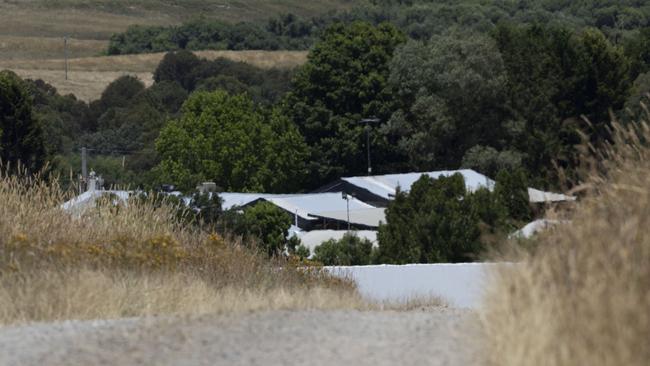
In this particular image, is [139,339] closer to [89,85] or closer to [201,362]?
[201,362]

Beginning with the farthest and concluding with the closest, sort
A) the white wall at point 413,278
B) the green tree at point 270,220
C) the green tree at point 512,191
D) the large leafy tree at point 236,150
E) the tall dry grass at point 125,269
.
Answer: the large leafy tree at point 236,150 → the green tree at point 270,220 → the green tree at point 512,191 → the white wall at point 413,278 → the tall dry grass at point 125,269

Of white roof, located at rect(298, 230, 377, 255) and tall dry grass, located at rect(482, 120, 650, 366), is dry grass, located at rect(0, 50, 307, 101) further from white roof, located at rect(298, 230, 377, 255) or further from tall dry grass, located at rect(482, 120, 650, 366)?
tall dry grass, located at rect(482, 120, 650, 366)

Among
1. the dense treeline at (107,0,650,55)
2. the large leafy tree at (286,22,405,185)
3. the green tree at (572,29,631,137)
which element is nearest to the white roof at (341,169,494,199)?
the large leafy tree at (286,22,405,185)

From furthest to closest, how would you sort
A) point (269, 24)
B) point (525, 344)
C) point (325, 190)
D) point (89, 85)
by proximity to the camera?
1. point (269, 24)
2. point (89, 85)
3. point (325, 190)
4. point (525, 344)

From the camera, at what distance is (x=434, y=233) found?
36.2 meters

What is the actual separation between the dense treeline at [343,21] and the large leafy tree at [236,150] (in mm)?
73307

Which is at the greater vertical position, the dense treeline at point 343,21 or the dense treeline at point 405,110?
the dense treeline at point 343,21

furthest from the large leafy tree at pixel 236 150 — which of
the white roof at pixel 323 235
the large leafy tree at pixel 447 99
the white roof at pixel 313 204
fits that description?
the white roof at pixel 323 235

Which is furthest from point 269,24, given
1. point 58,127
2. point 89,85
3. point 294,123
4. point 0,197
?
point 0,197

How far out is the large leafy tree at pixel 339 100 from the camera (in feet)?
246

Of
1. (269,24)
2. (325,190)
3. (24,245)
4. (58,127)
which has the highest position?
(269,24)

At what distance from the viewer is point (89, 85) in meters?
134

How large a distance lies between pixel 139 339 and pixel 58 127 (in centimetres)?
8518

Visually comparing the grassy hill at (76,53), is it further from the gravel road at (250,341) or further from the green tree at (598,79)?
the gravel road at (250,341)
